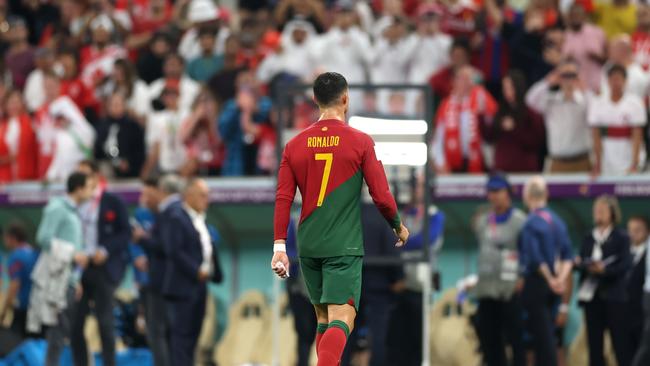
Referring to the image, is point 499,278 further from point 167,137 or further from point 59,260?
point 167,137

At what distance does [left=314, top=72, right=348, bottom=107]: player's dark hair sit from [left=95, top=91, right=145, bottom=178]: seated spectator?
9650 mm

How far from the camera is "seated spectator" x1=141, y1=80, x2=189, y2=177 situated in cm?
1977

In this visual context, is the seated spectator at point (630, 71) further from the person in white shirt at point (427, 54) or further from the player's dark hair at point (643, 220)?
the person in white shirt at point (427, 54)

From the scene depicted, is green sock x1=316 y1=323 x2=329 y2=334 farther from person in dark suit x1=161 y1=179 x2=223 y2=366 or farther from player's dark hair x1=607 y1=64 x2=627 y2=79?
player's dark hair x1=607 y1=64 x2=627 y2=79

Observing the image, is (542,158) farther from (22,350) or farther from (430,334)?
(22,350)

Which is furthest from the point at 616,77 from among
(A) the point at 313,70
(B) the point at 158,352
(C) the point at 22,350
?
(C) the point at 22,350

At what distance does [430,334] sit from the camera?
17969 mm

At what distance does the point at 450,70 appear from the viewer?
19.4m

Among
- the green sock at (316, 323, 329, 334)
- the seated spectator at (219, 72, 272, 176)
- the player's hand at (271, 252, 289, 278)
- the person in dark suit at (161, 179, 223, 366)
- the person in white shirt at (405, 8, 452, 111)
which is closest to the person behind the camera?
the player's hand at (271, 252, 289, 278)

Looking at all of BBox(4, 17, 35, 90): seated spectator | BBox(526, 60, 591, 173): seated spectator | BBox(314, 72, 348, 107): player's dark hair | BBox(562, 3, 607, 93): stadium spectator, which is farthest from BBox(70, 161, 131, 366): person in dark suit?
BBox(4, 17, 35, 90): seated spectator

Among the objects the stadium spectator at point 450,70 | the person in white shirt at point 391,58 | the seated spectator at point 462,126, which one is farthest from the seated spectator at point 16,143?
the seated spectator at point 462,126

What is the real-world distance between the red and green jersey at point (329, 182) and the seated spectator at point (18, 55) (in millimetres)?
12634

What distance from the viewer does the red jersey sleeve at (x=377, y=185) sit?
413 inches

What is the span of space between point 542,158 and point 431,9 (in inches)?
93.5
